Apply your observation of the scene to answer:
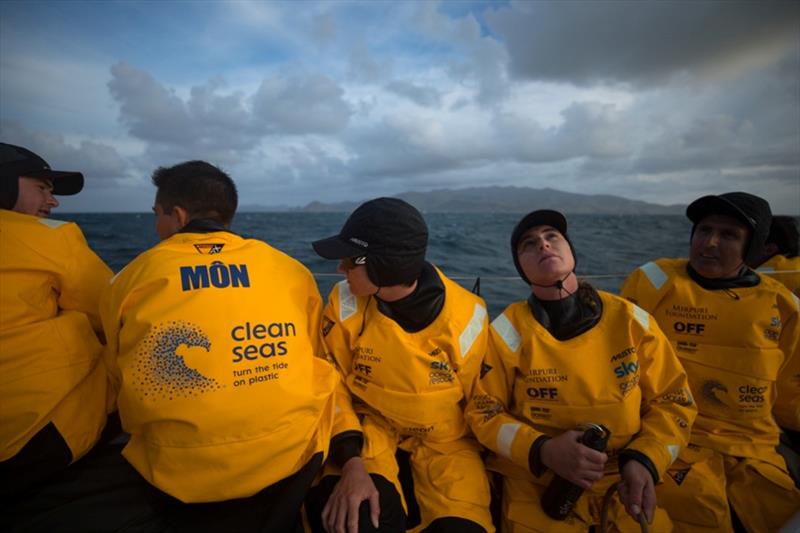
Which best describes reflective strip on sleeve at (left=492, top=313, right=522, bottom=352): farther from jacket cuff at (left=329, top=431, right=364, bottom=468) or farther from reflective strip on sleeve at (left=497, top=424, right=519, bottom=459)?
jacket cuff at (left=329, top=431, right=364, bottom=468)

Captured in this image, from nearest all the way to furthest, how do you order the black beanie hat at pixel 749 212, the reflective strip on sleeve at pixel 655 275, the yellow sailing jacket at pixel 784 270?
the black beanie hat at pixel 749 212
the reflective strip on sleeve at pixel 655 275
the yellow sailing jacket at pixel 784 270

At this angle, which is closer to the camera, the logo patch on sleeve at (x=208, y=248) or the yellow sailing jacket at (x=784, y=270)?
the logo patch on sleeve at (x=208, y=248)

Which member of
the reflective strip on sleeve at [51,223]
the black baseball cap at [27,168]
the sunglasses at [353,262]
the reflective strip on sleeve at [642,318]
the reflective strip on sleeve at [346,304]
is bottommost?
the reflective strip on sleeve at [642,318]

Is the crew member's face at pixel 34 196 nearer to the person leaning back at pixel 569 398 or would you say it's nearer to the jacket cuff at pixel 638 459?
the person leaning back at pixel 569 398

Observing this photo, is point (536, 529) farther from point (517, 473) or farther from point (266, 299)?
point (266, 299)

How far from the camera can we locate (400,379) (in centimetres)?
169

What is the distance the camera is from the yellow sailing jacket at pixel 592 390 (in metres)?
1.62

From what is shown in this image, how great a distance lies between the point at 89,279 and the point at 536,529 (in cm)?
235

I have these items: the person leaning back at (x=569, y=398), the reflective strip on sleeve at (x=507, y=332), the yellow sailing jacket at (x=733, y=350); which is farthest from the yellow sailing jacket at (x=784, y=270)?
the reflective strip on sleeve at (x=507, y=332)

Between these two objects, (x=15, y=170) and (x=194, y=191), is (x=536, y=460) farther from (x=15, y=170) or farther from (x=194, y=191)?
(x=15, y=170)

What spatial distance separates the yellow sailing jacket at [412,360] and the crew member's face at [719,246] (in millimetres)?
1438

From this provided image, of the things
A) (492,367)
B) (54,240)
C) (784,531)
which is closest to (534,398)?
(492,367)

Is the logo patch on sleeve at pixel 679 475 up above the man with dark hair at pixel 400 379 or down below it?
below

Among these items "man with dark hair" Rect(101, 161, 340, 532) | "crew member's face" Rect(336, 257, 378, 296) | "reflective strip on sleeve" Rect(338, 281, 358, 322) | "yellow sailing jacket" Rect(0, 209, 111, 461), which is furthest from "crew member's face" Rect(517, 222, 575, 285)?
"yellow sailing jacket" Rect(0, 209, 111, 461)
